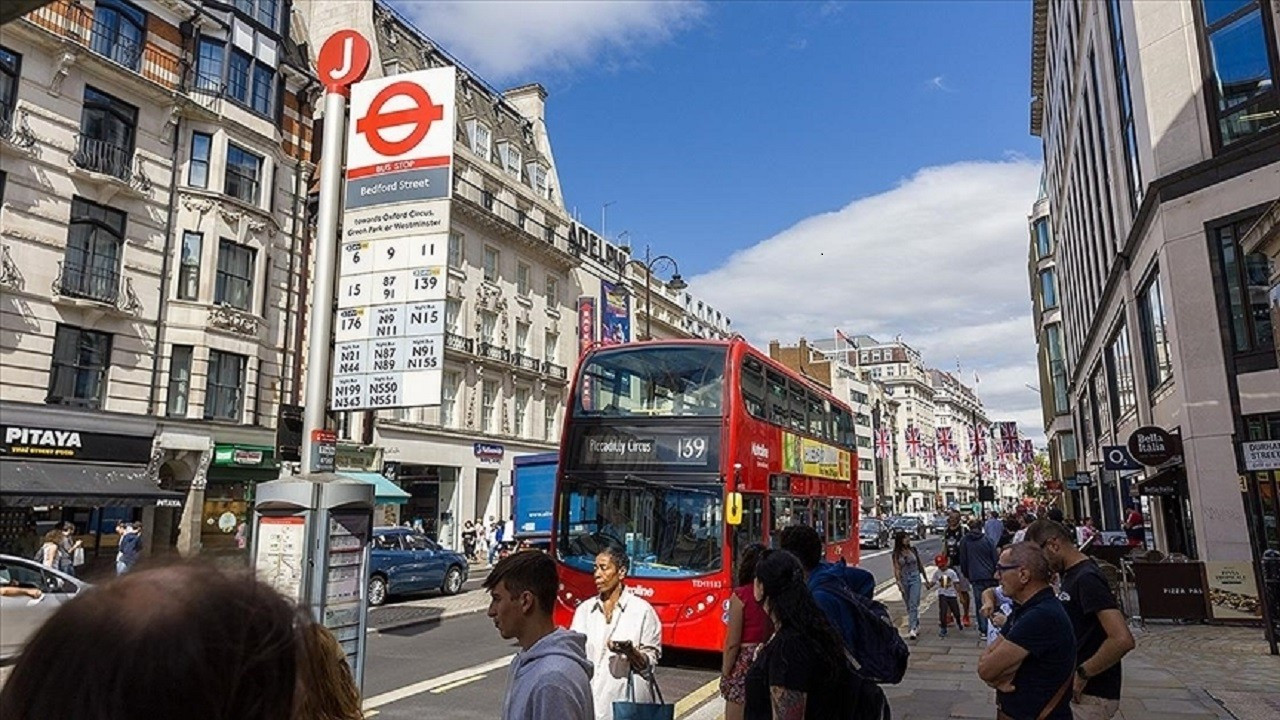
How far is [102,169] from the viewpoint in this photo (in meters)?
21.9

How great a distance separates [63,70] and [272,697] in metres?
25.4

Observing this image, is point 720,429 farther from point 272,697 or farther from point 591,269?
point 591,269

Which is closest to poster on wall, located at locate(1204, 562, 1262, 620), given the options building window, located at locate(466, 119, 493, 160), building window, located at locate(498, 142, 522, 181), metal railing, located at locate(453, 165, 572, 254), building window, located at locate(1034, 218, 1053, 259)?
metal railing, located at locate(453, 165, 572, 254)

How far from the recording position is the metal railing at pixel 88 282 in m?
20.8

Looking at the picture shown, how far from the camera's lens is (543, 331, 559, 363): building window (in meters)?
42.7

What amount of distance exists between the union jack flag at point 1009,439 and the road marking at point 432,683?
57861 millimetres

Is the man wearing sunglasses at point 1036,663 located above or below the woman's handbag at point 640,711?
above

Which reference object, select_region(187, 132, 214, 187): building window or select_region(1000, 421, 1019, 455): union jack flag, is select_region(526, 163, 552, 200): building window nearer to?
select_region(187, 132, 214, 187): building window

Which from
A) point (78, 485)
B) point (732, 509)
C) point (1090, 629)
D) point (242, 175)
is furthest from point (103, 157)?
point (1090, 629)

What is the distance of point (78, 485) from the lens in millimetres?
20078

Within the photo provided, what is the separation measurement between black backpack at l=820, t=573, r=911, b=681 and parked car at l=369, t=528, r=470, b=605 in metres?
15.5

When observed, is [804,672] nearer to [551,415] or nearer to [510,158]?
[551,415]

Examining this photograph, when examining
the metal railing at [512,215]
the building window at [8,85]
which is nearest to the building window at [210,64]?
the building window at [8,85]

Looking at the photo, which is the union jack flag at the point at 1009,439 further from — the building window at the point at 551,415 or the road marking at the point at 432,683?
the road marking at the point at 432,683
